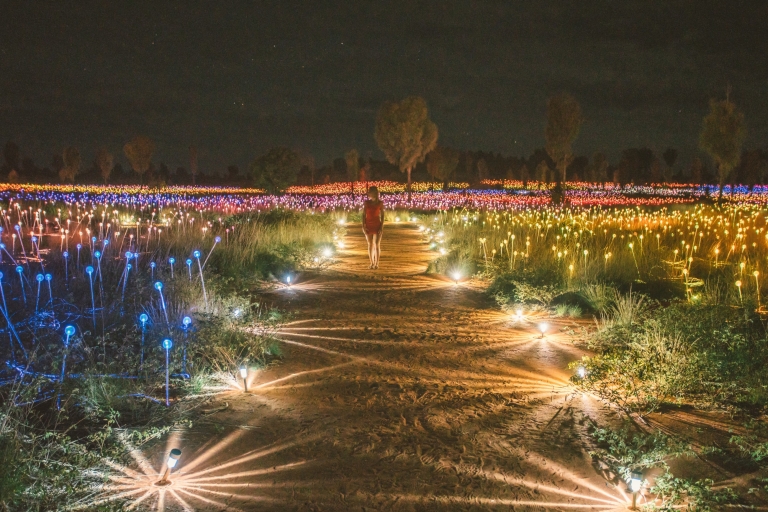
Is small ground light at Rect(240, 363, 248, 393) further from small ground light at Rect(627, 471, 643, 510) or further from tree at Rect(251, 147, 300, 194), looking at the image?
tree at Rect(251, 147, 300, 194)

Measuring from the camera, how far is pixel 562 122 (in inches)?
1480

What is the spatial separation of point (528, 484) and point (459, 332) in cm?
389

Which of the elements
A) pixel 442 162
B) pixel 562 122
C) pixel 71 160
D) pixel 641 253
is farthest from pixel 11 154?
pixel 641 253

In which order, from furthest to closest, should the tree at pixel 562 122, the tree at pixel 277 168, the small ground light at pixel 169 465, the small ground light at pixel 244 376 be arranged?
the tree at pixel 277 168 → the tree at pixel 562 122 → the small ground light at pixel 244 376 → the small ground light at pixel 169 465

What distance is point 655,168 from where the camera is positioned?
8212cm

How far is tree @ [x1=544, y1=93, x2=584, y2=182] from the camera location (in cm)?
3725

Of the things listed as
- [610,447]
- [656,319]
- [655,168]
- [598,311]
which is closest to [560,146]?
[598,311]

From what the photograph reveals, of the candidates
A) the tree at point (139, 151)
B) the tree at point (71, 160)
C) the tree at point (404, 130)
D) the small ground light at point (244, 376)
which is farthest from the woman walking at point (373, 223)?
the tree at point (71, 160)

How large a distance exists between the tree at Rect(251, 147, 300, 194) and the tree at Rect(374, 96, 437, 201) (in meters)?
7.23

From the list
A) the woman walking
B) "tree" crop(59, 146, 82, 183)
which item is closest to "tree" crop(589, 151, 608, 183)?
"tree" crop(59, 146, 82, 183)

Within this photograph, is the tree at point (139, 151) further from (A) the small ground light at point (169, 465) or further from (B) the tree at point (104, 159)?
(A) the small ground light at point (169, 465)

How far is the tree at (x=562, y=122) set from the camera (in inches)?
1467

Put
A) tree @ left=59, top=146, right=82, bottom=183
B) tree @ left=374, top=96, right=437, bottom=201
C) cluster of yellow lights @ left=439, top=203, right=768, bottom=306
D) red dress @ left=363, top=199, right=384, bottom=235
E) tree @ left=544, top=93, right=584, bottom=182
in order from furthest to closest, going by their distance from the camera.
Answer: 1. tree @ left=59, top=146, right=82, bottom=183
2. tree @ left=544, top=93, right=584, bottom=182
3. tree @ left=374, top=96, right=437, bottom=201
4. red dress @ left=363, top=199, right=384, bottom=235
5. cluster of yellow lights @ left=439, top=203, right=768, bottom=306

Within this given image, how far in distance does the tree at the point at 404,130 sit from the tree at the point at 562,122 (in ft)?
24.9
